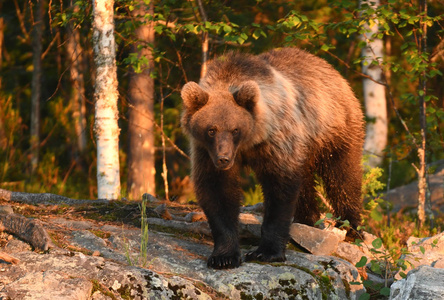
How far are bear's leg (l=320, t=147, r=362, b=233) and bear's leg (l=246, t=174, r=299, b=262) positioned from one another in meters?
1.47

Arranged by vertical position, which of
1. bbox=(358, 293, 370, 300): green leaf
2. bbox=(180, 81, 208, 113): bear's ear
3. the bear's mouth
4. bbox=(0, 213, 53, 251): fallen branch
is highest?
bbox=(180, 81, 208, 113): bear's ear

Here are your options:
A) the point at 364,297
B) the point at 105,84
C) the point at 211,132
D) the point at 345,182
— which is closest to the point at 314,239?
the point at 364,297

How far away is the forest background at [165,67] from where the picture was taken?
27.5 ft

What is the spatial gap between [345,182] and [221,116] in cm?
216

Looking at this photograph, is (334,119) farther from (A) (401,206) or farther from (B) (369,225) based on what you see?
(A) (401,206)

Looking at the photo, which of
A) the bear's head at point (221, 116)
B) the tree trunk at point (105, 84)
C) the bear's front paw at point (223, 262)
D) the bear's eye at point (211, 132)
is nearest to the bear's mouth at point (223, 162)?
the bear's head at point (221, 116)

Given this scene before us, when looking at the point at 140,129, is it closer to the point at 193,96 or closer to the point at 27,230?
the point at 193,96

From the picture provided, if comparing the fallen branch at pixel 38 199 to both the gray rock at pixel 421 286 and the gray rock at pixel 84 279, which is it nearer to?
the gray rock at pixel 84 279

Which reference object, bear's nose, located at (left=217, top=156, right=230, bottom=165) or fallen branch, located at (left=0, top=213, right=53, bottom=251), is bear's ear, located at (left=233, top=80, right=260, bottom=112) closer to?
bear's nose, located at (left=217, top=156, right=230, bottom=165)

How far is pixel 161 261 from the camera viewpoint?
492 cm

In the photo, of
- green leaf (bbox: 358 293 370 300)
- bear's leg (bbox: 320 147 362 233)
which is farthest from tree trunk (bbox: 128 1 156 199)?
green leaf (bbox: 358 293 370 300)

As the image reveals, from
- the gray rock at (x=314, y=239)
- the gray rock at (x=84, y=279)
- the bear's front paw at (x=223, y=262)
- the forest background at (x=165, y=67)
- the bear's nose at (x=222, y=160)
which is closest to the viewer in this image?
the gray rock at (x=84, y=279)

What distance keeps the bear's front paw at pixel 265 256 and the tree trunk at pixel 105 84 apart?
335 cm

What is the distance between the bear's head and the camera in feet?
17.0
